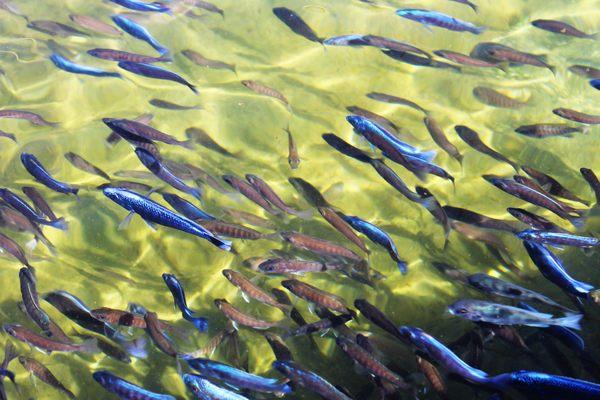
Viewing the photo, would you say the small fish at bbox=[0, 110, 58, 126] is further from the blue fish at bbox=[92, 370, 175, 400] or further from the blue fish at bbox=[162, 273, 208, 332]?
the blue fish at bbox=[92, 370, 175, 400]

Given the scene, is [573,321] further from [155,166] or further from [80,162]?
[80,162]

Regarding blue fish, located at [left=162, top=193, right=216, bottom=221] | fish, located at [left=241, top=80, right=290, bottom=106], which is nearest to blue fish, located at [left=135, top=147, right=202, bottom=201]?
blue fish, located at [left=162, top=193, right=216, bottom=221]

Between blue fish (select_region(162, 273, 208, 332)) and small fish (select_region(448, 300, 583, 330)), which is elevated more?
small fish (select_region(448, 300, 583, 330))

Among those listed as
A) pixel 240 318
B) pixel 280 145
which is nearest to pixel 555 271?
pixel 240 318

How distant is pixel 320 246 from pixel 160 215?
1.50m

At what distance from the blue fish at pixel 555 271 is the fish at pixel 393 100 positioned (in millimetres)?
2665

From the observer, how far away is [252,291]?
412 centimetres

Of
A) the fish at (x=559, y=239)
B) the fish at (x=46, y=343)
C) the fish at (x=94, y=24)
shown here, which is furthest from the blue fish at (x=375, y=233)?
the fish at (x=94, y=24)

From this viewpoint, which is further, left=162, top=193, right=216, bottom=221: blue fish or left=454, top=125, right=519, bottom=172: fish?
left=454, top=125, right=519, bottom=172: fish

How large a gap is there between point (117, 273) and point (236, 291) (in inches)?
50.6

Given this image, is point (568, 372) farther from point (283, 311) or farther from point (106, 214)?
point (106, 214)

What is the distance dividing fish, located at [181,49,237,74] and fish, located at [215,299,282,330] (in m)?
3.75

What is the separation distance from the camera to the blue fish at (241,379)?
322 centimetres

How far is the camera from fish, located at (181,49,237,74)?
21.8 ft
